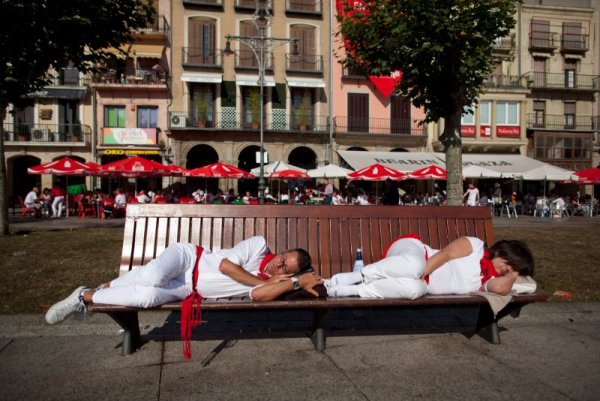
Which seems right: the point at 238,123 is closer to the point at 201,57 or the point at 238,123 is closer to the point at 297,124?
the point at 297,124

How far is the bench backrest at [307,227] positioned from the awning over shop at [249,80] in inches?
954

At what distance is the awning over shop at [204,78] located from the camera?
2733 centimetres

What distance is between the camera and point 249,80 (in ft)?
92.6

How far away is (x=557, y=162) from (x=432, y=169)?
55.2 ft

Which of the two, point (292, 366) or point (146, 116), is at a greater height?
point (146, 116)

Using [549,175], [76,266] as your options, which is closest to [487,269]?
[76,266]

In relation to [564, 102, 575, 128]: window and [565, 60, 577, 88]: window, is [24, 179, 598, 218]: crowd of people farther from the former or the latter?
[565, 60, 577, 88]: window

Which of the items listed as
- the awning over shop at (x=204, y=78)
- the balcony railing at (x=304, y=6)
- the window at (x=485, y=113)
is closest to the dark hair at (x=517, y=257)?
the awning over shop at (x=204, y=78)

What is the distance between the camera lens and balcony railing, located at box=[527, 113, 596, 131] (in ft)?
105

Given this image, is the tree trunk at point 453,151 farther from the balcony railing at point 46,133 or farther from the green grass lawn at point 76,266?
the balcony railing at point 46,133

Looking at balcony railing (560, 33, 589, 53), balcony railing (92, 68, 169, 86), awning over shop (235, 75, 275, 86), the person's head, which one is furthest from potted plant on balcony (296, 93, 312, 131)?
the person's head

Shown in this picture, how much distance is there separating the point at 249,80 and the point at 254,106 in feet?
5.62

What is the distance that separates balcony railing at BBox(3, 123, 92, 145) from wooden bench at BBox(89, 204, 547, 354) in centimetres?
2634

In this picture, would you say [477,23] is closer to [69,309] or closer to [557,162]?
[69,309]
